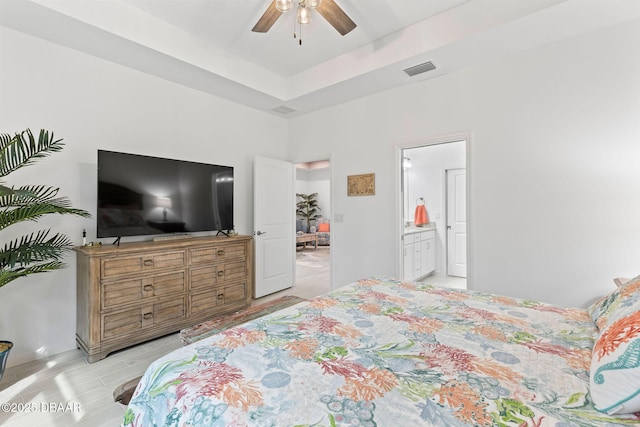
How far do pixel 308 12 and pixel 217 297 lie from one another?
2.83 metres

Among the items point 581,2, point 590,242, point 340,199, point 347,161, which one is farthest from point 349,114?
point 590,242

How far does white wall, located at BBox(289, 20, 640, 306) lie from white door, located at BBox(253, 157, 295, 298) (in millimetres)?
1775

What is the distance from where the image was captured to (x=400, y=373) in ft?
3.26

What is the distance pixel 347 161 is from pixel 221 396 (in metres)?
3.52

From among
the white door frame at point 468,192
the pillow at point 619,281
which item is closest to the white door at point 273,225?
the white door frame at point 468,192

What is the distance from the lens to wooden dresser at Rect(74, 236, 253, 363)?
8.04ft

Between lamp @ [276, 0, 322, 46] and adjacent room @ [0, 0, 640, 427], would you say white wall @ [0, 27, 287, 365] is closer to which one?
adjacent room @ [0, 0, 640, 427]

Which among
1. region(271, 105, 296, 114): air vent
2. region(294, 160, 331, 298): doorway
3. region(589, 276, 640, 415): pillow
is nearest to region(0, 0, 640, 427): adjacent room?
region(589, 276, 640, 415): pillow

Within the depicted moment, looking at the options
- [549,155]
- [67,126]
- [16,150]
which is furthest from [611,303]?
[67,126]

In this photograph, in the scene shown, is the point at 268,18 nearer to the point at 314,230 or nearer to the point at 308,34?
the point at 308,34

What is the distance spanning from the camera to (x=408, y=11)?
8.51ft

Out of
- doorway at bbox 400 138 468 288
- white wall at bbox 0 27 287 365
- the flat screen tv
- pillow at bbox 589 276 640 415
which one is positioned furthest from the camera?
doorway at bbox 400 138 468 288

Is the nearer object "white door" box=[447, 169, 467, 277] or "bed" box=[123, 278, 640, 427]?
"bed" box=[123, 278, 640, 427]

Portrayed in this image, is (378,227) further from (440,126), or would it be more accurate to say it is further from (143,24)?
(143,24)
